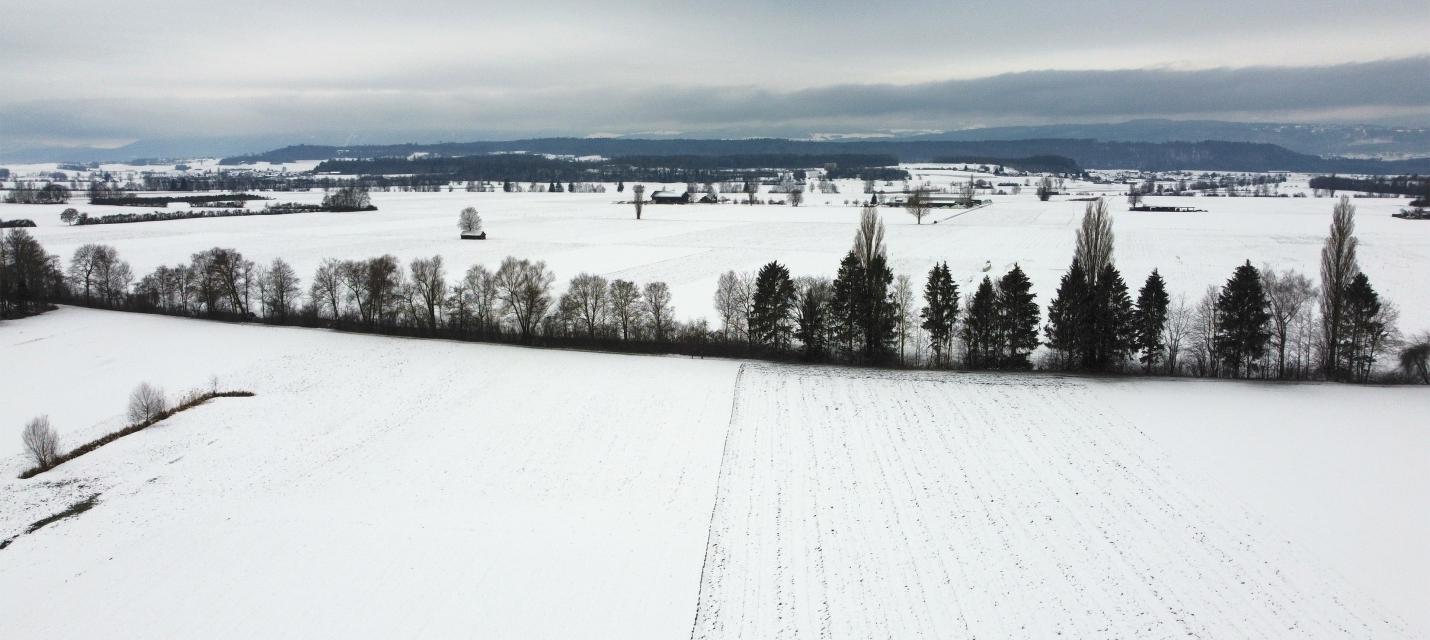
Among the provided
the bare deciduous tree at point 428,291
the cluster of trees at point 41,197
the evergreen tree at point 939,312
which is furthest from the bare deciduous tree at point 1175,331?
the cluster of trees at point 41,197

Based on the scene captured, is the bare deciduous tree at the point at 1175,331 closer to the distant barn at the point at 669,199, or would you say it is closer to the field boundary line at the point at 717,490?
the field boundary line at the point at 717,490

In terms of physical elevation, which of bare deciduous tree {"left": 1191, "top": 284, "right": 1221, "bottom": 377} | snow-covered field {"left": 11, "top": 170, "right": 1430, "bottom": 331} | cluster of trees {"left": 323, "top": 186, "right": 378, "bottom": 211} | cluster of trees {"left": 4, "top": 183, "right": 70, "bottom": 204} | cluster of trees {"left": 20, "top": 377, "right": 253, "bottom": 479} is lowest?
cluster of trees {"left": 20, "top": 377, "right": 253, "bottom": 479}

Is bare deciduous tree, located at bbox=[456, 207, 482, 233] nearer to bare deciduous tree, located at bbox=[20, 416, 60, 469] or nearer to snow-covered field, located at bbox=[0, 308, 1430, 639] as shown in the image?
snow-covered field, located at bbox=[0, 308, 1430, 639]

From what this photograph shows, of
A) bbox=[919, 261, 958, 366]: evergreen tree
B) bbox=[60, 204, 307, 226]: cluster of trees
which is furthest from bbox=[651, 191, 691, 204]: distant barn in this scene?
bbox=[919, 261, 958, 366]: evergreen tree

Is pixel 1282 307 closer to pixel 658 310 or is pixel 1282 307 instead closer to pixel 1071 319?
pixel 1071 319

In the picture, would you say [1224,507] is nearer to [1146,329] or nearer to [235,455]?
[1146,329]

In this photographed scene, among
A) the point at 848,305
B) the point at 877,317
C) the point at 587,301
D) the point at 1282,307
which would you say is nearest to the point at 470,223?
the point at 587,301

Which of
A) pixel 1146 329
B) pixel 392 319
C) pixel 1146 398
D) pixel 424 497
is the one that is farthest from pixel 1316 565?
A: pixel 392 319
